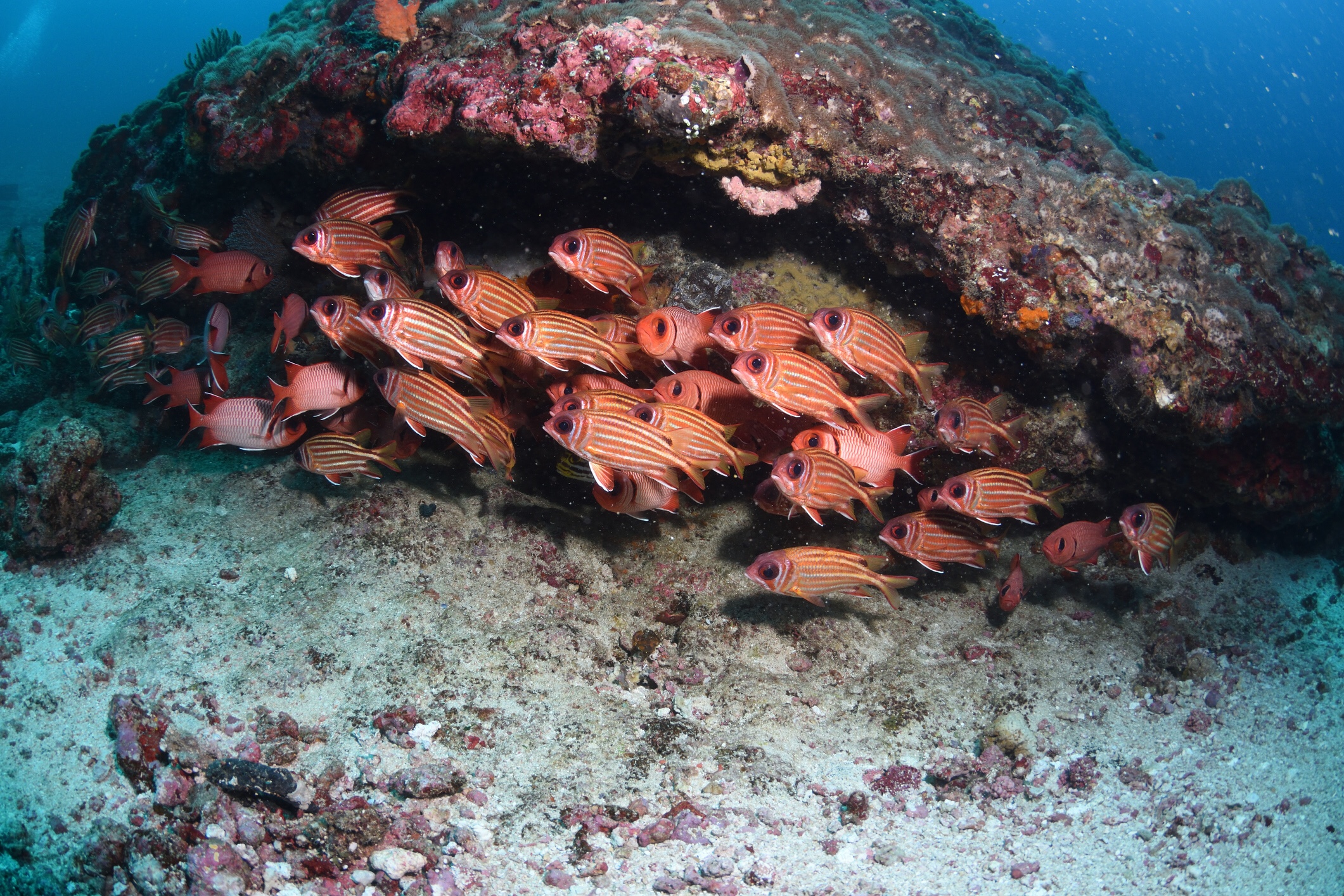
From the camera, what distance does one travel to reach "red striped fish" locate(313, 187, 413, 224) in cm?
436

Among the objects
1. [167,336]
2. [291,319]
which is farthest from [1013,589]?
[167,336]

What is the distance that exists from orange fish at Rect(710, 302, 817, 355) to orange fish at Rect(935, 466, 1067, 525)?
1364mm

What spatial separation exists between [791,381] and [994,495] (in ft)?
5.61

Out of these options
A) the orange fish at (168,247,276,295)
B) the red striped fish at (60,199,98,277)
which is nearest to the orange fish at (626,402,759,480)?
the orange fish at (168,247,276,295)

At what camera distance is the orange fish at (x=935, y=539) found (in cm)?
411

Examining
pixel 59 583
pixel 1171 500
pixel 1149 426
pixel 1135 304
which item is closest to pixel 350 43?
pixel 59 583

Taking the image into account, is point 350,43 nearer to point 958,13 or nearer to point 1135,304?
point 1135,304

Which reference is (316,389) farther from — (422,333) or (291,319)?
(422,333)

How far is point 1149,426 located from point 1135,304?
93 cm

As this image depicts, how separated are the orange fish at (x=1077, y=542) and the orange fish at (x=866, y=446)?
1.29 m

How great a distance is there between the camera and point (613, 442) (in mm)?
3086

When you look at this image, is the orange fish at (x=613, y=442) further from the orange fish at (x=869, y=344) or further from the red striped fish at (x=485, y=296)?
the orange fish at (x=869, y=344)

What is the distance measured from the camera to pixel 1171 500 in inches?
222

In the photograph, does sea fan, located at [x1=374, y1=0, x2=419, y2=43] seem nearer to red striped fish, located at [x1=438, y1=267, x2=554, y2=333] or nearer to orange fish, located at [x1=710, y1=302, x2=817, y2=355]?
red striped fish, located at [x1=438, y1=267, x2=554, y2=333]
